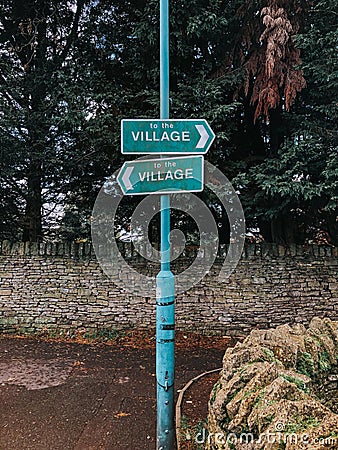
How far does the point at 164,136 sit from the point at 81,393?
2.86 m

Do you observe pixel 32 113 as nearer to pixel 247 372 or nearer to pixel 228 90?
pixel 228 90

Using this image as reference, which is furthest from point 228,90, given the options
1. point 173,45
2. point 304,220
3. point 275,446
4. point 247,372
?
point 275,446

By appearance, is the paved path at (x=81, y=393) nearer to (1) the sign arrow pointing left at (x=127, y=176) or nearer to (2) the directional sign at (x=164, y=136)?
(1) the sign arrow pointing left at (x=127, y=176)

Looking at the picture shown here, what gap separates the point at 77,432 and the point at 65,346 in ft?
9.31

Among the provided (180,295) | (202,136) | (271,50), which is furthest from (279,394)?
(180,295)

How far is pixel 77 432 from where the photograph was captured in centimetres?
340

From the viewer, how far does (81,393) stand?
4219 mm

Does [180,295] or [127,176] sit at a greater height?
[127,176]

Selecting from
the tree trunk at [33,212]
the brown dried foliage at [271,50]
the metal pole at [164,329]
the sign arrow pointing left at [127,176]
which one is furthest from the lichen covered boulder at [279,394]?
the tree trunk at [33,212]

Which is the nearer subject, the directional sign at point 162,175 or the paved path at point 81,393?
the directional sign at point 162,175

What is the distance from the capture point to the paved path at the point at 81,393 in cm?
331

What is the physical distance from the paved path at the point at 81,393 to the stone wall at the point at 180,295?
61 cm

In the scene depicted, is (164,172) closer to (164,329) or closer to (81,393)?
(164,329)

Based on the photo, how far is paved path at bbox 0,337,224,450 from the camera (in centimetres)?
331
